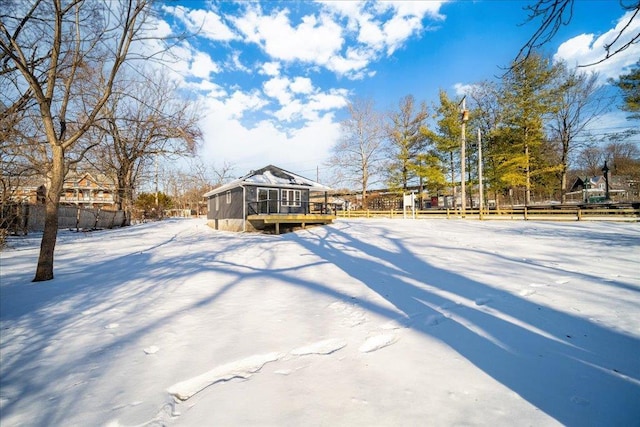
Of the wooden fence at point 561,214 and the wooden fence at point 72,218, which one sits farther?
the wooden fence at point 561,214

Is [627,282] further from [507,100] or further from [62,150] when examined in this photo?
[507,100]

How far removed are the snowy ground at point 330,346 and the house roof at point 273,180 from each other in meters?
11.0

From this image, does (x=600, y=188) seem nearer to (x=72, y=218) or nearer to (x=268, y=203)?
(x=268, y=203)

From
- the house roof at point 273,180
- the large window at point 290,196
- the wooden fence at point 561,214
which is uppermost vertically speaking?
the house roof at point 273,180

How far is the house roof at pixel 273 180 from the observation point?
1671 cm

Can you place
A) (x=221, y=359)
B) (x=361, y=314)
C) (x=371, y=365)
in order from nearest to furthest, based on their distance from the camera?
1. (x=371, y=365)
2. (x=221, y=359)
3. (x=361, y=314)

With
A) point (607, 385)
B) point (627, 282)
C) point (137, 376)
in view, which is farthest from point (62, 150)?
point (627, 282)

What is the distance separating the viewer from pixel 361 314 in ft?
12.3

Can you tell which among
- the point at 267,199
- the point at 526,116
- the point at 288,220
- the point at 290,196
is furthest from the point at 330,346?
the point at 526,116

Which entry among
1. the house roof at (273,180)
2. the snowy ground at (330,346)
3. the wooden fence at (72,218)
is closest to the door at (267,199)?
the house roof at (273,180)

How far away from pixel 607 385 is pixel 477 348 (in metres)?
0.92

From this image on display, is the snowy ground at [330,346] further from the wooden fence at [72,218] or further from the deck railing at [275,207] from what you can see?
the wooden fence at [72,218]

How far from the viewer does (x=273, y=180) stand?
17703 millimetres

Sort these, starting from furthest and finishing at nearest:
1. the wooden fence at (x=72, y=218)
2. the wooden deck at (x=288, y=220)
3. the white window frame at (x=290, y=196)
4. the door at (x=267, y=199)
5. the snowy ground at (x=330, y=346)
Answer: the white window frame at (x=290, y=196), the door at (x=267, y=199), the wooden deck at (x=288, y=220), the wooden fence at (x=72, y=218), the snowy ground at (x=330, y=346)
